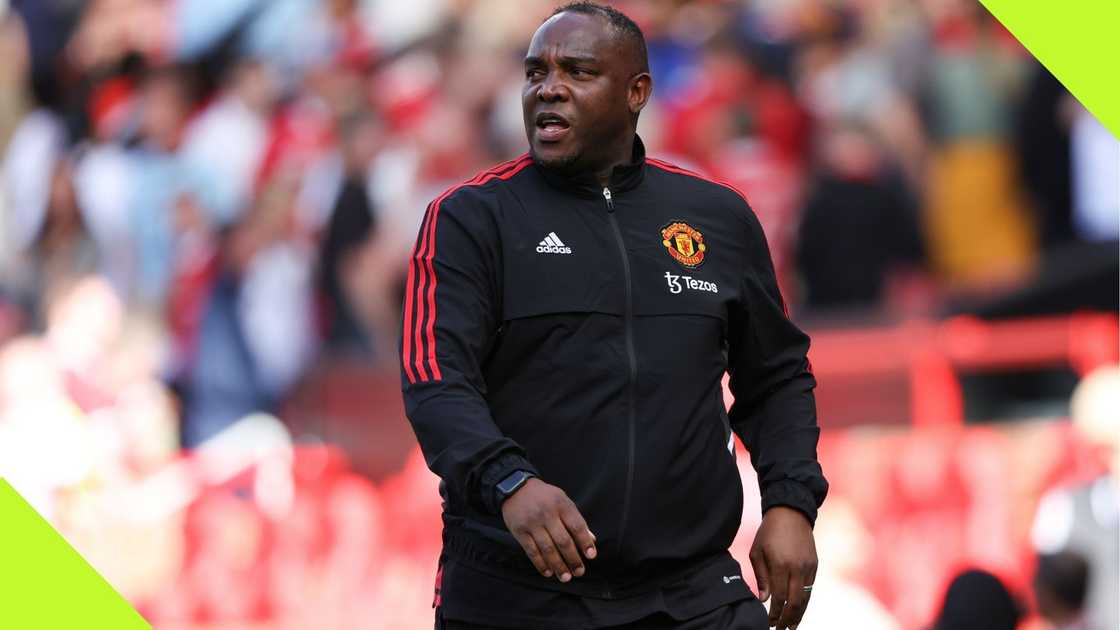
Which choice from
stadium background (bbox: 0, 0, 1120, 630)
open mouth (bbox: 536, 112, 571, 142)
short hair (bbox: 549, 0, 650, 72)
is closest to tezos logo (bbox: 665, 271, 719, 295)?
open mouth (bbox: 536, 112, 571, 142)

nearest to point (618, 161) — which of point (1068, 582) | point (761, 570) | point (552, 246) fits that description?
point (552, 246)

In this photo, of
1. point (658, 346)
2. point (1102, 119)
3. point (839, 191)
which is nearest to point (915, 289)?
point (839, 191)

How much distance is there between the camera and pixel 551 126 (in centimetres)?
346

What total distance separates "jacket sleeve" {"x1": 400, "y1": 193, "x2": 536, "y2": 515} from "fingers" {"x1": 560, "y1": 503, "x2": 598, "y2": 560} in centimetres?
12

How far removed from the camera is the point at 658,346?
3371mm

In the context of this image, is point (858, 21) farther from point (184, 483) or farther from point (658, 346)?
point (658, 346)

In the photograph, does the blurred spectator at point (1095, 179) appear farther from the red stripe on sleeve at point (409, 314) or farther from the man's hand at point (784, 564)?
the red stripe on sleeve at point (409, 314)

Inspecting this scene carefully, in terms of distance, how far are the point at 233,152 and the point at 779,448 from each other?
8147 millimetres

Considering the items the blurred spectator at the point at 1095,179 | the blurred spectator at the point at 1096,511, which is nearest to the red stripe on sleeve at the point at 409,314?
the blurred spectator at the point at 1096,511

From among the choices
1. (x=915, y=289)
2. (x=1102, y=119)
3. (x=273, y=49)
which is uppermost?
(x=273, y=49)

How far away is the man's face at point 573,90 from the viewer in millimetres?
3443

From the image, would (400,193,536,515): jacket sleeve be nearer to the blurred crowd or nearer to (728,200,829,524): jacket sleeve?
(728,200,829,524): jacket sleeve

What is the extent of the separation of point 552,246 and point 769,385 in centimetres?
57

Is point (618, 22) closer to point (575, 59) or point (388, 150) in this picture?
point (575, 59)
